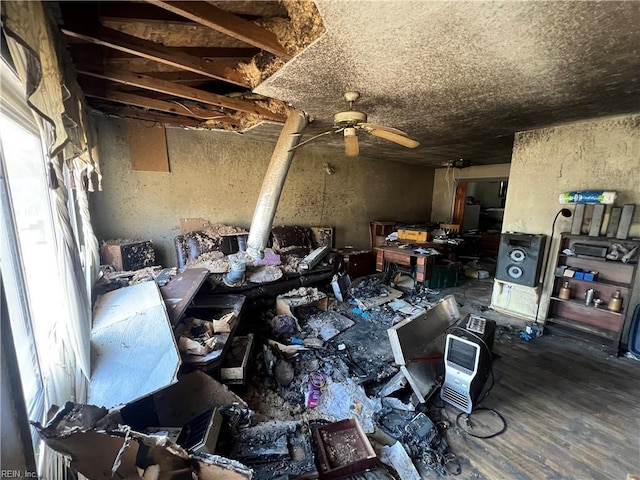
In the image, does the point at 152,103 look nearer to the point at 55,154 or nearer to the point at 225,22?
the point at 225,22

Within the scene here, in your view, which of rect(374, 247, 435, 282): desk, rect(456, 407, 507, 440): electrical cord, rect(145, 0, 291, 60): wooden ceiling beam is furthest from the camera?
rect(374, 247, 435, 282): desk

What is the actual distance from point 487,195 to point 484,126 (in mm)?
5912

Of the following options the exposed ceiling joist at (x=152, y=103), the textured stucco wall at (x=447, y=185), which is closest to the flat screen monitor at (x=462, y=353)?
the exposed ceiling joist at (x=152, y=103)

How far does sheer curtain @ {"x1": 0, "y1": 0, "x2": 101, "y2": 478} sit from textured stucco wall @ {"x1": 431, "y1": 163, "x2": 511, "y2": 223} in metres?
6.85

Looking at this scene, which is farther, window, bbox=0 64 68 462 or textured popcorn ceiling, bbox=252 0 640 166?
textured popcorn ceiling, bbox=252 0 640 166

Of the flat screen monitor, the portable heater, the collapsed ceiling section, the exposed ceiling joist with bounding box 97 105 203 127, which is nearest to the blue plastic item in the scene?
the portable heater

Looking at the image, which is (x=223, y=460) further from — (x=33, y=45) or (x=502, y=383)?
(x=502, y=383)

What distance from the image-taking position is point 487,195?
8.12m

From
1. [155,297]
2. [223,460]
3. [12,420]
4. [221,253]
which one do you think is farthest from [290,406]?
[221,253]

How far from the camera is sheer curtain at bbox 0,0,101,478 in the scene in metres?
0.90

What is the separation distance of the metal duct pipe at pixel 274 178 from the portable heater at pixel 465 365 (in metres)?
2.38

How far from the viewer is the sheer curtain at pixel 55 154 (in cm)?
90

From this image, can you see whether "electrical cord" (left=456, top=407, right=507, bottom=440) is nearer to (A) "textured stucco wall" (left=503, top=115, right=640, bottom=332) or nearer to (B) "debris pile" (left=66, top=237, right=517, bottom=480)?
(B) "debris pile" (left=66, top=237, right=517, bottom=480)

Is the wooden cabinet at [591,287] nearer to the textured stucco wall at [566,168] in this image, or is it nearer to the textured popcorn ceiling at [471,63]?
the textured stucco wall at [566,168]
